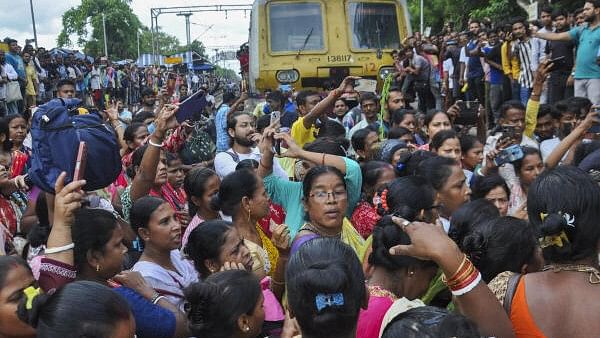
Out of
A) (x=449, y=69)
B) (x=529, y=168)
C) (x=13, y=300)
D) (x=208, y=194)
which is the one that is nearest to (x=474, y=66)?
(x=449, y=69)

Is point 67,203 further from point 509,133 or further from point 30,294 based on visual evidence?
point 509,133

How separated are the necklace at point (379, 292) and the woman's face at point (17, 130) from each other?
453cm

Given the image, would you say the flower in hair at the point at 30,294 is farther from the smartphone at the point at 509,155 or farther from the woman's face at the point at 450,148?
the woman's face at the point at 450,148

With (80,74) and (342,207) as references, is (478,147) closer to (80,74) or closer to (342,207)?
(342,207)

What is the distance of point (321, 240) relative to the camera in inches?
81.6

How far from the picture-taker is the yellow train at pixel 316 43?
10.1 meters

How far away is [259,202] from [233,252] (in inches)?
24.4

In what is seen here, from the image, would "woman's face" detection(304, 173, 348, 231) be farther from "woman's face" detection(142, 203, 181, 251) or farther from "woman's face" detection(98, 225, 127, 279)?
"woman's face" detection(98, 225, 127, 279)

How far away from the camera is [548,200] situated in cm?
207

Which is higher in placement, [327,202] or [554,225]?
[554,225]

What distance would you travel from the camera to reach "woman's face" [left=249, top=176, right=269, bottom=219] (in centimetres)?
351

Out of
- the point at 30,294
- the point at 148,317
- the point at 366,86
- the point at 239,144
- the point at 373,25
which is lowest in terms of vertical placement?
the point at 148,317

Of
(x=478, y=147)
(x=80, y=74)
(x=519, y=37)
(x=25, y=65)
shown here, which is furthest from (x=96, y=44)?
(x=478, y=147)

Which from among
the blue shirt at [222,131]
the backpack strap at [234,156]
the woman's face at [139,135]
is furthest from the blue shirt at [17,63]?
the backpack strap at [234,156]
